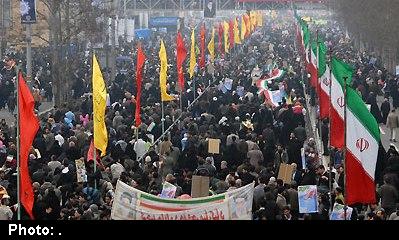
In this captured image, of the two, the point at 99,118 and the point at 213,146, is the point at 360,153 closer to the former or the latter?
the point at 99,118

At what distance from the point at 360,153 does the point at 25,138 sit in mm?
4037

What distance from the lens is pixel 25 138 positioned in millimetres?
13367

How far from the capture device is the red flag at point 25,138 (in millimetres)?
12953

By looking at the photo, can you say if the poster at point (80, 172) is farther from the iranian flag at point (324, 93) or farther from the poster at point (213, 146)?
the iranian flag at point (324, 93)

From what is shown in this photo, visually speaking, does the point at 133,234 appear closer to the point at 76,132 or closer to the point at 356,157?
the point at 356,157

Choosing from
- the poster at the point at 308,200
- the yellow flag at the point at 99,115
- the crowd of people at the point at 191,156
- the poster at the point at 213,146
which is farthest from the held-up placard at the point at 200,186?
the poster at the point at 213,146

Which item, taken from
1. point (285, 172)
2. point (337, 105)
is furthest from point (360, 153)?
point (337, 105)

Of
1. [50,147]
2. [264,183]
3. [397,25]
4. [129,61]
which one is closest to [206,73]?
[397,25]

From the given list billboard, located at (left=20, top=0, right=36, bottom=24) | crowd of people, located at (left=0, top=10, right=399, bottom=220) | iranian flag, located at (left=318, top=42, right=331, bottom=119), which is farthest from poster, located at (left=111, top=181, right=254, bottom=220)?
billboard, located at (left=20, top=0, right=36, bottom=24)

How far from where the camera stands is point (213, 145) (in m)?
19.6

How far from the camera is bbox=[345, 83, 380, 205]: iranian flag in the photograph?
12758mm

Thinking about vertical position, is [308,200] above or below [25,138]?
below

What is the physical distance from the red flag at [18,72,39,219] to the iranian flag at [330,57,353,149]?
15.5 ft

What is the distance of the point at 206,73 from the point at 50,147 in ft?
62.7
